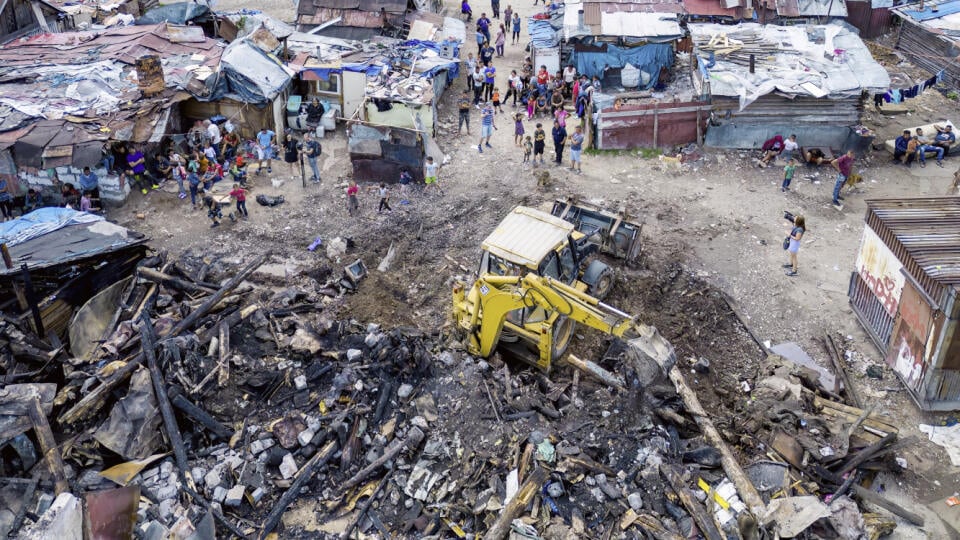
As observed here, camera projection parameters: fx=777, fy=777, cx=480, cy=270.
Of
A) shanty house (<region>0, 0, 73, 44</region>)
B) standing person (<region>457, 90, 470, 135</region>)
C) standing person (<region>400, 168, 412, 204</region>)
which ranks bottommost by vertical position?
standing person (<region>400, 168, 412, 204</region>)

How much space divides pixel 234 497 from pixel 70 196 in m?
11.9

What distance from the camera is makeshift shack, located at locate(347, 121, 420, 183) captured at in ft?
66.0

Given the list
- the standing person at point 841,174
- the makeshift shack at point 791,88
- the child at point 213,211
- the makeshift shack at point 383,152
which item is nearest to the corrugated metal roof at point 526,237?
the makeshift shack at point 383,152

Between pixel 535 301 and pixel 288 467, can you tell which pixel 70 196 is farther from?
pixel 535 301

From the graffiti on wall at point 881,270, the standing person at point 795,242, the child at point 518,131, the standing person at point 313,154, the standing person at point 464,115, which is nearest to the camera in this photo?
the graffiti on wall at point 881,270

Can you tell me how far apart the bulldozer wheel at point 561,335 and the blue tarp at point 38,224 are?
32.2 feet

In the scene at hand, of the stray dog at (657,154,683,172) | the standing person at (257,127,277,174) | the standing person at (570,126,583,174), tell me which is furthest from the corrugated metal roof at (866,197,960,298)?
the standing person at (257,127,277,174)

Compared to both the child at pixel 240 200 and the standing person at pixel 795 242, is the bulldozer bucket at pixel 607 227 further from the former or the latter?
the child at pixel 240 200

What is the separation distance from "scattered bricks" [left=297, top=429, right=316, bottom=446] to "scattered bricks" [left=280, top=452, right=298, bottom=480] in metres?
0.28

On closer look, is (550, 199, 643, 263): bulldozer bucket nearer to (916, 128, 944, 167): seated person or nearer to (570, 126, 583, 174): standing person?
(570, 126, 583, 174): standing person

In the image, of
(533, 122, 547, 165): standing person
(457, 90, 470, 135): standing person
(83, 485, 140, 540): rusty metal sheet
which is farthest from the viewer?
(457, 90, 470, 135): standing person

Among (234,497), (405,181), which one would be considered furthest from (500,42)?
(234,497)

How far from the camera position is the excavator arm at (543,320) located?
37.8ft

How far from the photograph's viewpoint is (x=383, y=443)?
11.8 metres
